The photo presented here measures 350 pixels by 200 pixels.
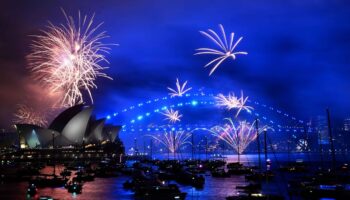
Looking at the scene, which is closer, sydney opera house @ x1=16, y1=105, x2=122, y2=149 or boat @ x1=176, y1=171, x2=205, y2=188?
boat @ x1=176, y1=171, x2=205, y2=188

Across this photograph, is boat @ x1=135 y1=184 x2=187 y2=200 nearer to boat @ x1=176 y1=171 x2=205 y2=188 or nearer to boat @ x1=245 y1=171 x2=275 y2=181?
boat @ x1=176 y1=171 x2=205 y2=188

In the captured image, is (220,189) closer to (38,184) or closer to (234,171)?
(38,184)

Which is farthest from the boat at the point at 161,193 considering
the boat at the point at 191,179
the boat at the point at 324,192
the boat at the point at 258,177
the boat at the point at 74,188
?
the boat at the point at 258,177

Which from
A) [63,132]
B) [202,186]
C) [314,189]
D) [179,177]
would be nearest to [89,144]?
[63,132]

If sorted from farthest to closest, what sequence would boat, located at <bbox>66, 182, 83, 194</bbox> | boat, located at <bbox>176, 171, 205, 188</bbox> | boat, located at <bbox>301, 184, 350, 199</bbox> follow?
1. boat, located at <bbox>176, 171, 205, 188</bbox>
2. boat, located at <bbox>66, 182, 83, 194</bbox>
3. boat, located at <bbox>301, 184, 350, 199</bbox>

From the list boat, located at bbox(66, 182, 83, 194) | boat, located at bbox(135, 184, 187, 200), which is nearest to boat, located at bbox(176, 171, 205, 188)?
boat, located at bbox(135, 184, 187, 200)

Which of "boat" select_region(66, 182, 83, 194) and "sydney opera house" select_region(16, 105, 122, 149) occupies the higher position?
"sydney opera house" select_region(16, 105, 122, 149)

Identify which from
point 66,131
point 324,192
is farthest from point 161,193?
point 66,131

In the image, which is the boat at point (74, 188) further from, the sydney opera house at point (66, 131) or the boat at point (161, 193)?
the sydney opera house at point (66, 131)
